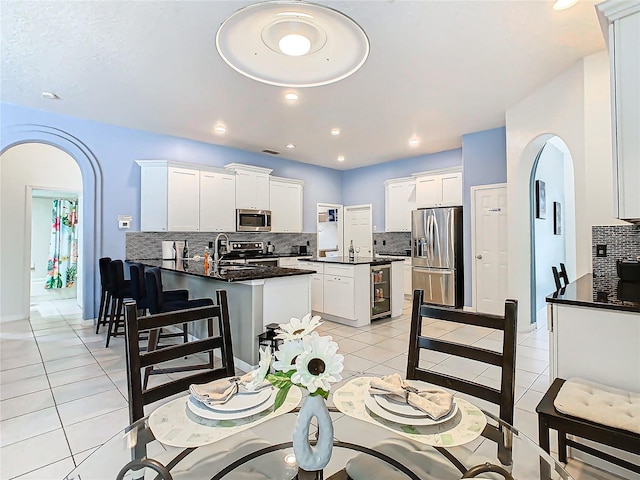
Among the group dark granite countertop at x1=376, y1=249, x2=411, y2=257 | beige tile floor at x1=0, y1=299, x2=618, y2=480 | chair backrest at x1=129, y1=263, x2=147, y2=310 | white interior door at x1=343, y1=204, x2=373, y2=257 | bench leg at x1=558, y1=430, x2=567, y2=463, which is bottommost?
beige tile floor at x1=0, y1=299, x2=618, y2=480

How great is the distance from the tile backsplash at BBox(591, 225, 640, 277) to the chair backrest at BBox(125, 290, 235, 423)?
10.1 feet

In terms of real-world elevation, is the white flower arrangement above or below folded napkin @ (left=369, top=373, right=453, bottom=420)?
above

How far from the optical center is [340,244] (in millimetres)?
8445

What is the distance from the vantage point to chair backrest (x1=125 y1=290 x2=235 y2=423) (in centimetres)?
129

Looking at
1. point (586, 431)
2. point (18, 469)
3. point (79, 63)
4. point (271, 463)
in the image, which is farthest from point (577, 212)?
point (79, 63)

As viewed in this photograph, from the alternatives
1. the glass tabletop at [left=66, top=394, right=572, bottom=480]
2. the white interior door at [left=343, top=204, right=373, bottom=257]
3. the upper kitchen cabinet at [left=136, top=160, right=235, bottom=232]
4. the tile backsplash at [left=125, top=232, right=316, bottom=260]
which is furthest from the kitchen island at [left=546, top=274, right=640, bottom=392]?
the white interior door at [left=343, top=204, right=373, bottom=257]

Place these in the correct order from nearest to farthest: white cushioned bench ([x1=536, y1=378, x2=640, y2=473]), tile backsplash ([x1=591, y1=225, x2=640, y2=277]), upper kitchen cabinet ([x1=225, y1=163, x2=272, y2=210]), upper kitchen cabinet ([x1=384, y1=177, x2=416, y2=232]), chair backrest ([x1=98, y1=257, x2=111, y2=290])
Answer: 1. white cushioned bench ([x1=536, y1=378, x2=640, y2=473])
2. tile backsplash ([x1=591, y1=225, x2=640, y2=277])
3. chair backrest ([x1=98, y1=257, x2=111, y2=290])
4. upper kitchen cabinet ([x1=225, y1=163, x2=272, y2=210])
5. upper kitchen cabinet ([x1=384, y1=177, x2=416, y2=232])

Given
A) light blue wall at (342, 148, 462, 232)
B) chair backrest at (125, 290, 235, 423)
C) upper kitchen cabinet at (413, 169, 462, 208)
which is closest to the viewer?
chair backrest at (125, 290, 235, 423)

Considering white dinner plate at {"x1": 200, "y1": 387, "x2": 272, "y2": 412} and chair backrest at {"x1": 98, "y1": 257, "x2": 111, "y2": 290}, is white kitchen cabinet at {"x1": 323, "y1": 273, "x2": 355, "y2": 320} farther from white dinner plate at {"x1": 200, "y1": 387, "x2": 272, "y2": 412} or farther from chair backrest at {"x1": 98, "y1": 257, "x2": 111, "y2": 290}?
white dinner plate at {"x1": 200, "y1": 387, "x2": 272, "y2": 412}

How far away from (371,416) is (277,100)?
3.84 metres

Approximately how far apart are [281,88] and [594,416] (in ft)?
12.2

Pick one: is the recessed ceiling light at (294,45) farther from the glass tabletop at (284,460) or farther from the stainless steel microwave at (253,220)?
the stainless steel microwave at (253,220)

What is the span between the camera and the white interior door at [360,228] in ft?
26.0

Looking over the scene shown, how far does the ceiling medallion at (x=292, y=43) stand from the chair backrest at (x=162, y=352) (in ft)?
3.68
